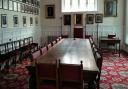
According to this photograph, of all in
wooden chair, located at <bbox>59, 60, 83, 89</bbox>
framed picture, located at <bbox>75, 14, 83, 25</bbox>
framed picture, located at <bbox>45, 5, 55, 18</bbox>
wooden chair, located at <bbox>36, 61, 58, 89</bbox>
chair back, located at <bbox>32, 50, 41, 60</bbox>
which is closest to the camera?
wooden chair, located at <bbox>59, 60, 83, 89</bbox>

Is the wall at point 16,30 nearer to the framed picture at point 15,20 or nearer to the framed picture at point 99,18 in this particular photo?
the framed picture at point 15,20

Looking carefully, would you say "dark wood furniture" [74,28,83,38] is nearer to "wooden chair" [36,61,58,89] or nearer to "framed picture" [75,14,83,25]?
"framed picture" [75,14,83,25]

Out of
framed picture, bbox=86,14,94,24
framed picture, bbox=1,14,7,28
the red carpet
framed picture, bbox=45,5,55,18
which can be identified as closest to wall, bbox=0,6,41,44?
framed picture, bbox=1,14,7,28

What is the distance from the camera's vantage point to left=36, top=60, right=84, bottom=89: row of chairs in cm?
253

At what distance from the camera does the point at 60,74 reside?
2.59 m

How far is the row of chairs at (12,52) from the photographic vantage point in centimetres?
563

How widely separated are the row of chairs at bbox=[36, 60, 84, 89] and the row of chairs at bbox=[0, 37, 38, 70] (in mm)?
2889

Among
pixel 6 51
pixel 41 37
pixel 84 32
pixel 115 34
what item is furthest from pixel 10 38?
pixel 115 34

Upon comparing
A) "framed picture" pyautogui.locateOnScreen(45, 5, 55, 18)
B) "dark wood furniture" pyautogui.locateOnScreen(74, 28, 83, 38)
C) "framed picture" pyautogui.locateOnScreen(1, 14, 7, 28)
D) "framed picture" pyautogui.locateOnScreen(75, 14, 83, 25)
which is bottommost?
"dark wood furniture" pyautogui.locateOnScreen(74, 28, 83, 38)

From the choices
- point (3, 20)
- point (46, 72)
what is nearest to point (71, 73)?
point (46, 72)

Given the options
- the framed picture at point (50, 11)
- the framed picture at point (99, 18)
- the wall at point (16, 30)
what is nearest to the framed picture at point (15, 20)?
the wall at point (16, 30)

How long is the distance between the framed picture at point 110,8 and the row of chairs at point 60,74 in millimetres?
8138

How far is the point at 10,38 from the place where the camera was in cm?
696

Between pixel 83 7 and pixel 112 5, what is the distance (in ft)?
5.90
